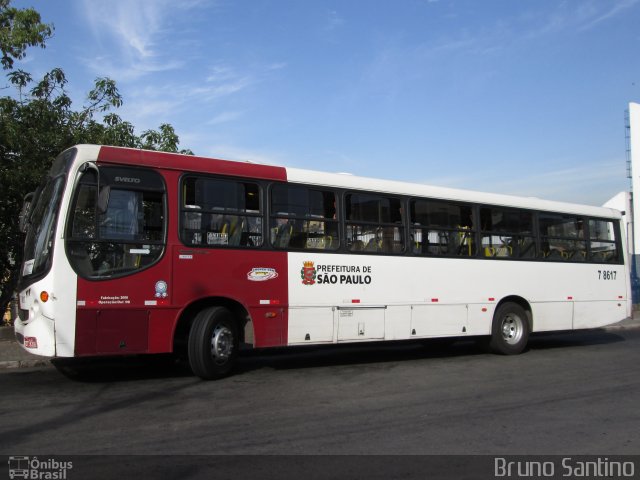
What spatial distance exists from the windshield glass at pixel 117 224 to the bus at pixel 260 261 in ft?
0.06

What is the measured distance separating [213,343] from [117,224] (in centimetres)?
210

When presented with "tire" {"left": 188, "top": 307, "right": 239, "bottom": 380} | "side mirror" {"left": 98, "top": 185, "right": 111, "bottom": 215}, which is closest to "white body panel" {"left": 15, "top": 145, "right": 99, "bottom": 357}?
"side mirror" {"left": 98, "top": 185, "right": 111, "bottom": 215}

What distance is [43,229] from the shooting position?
7516mm

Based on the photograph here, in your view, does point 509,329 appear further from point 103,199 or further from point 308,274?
point 103,199

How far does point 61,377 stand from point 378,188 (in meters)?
5.83

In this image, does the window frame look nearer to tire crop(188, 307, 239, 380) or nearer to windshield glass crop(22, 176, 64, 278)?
tire crop(188, 307, 239, 380)

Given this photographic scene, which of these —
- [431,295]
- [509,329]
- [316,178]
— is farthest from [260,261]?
[509,329]

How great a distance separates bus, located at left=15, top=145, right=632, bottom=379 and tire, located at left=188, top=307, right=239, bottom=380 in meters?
0.02

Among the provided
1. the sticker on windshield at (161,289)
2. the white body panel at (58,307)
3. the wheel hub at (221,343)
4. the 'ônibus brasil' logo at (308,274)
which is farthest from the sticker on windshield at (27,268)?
the 'ônibus brasil' logo at (308,274)

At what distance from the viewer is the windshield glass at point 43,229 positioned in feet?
23.7

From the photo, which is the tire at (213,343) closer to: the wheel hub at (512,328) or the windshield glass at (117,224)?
the windshield glass at (117,224)

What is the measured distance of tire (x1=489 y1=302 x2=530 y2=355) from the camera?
36.1ft

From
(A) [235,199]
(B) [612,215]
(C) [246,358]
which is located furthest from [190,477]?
(B) [612,215]

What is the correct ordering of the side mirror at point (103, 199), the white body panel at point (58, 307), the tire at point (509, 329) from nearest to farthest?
the white body panel at point (58, 307), the side mirror at point (103, 199), the tire at point (509, 329)
